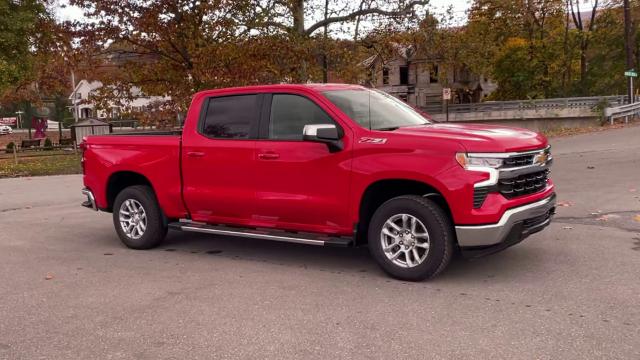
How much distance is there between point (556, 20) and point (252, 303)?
51347 mm

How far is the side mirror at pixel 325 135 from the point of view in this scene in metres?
5.57

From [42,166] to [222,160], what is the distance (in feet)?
52.5

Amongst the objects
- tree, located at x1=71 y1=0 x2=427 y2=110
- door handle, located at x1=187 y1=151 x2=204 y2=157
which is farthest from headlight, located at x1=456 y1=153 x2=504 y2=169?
tree, located at x1=71 y1=0 x2=427 y2=110

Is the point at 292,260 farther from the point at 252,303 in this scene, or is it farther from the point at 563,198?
the point at 563,198

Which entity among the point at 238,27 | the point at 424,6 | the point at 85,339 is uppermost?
the point at 424,6

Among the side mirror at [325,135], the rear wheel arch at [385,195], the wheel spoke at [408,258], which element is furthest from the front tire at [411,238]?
the side mirror at [325,135]

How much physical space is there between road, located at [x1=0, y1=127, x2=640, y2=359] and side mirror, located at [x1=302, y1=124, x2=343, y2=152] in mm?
1260

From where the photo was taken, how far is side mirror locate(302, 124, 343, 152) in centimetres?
557

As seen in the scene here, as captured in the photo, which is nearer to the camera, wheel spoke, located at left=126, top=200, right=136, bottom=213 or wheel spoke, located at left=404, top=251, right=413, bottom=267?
wheel spoke, located at left=404, top=251, right=413, bottom=267

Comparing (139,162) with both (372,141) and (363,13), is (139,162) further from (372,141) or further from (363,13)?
(363,13)

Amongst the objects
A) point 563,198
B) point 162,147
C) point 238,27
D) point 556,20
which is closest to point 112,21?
point 238,27

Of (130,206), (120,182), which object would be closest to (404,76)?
(120,182)

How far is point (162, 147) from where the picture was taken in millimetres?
6879

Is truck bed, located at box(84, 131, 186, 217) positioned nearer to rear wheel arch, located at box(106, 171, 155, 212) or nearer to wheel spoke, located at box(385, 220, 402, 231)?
rear wheel arch, located at box(106, 171, 155, 212)
